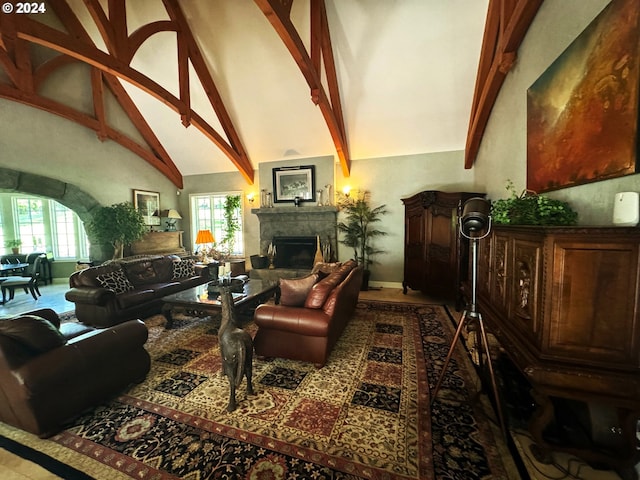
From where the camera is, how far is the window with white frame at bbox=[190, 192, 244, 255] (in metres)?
7.93

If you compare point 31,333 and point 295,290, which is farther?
point 295,290

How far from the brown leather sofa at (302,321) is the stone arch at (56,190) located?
5676 millimetres

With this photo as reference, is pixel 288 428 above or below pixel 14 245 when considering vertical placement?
below

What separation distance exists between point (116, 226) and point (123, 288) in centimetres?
263

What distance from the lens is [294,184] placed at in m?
6.88

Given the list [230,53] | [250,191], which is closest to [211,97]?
[230,53]

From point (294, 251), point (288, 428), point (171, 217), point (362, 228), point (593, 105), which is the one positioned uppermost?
point (593, 105)

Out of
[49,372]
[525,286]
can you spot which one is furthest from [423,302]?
[49,372]

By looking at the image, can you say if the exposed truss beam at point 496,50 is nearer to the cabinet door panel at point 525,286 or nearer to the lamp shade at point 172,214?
the cabinet door panel at point 525,286

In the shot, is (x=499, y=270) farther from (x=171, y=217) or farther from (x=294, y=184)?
(x=171, y=217)

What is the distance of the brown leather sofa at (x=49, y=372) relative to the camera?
173 cm

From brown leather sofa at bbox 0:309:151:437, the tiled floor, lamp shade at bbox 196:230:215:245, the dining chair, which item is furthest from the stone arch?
brown leather sofa at bbox 0:309:151:437

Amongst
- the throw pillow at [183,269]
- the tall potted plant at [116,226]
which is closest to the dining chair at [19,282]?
the tall potted plant at [116,226]

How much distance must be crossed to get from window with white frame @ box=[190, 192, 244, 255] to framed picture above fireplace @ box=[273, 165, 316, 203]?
1639mm
